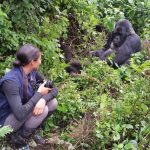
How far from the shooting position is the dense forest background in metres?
4.31

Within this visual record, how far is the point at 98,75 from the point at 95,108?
94 cm

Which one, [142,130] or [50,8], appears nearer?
[142,130]

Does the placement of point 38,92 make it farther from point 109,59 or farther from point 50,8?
point 50,8

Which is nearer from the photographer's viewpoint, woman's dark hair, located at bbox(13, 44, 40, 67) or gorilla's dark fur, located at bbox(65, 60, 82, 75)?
woman's dark hair, located at bbox(13, 44, 40, 67)

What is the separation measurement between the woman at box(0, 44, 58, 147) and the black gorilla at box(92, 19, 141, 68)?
104 inches

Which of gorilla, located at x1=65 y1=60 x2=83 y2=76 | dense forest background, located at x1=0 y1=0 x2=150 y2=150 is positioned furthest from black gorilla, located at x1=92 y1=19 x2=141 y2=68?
gorilla, located at x1=65 y1=60 x2=83 y2=76

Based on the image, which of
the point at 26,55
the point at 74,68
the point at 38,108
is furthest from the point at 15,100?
the point at 74,68

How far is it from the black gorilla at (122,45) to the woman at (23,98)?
8.63 feet

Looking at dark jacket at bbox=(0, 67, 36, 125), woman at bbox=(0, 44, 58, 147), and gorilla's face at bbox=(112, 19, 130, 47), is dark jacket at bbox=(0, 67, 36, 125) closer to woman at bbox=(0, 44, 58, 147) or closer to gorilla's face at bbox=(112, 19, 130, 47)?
woman at bbox=(0, 44, 58, 147)

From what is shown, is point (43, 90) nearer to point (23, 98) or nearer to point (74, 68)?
point (23, 98)

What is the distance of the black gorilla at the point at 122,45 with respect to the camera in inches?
266

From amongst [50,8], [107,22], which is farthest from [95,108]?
[107,22]

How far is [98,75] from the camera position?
561 centimetres

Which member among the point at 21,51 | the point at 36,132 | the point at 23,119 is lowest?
the point at 36,132
